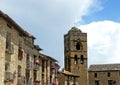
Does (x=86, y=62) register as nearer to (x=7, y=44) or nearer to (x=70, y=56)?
(x=70, y=56)

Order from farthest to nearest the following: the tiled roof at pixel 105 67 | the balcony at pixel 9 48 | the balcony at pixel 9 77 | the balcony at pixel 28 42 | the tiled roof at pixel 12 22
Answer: the tiled roof at pixel 105 67 → the balcony at pixel 28 42 → the balcony at pixel 9 48 → the balcony at pixel 9 77 → the tiled roof at pixel 12 22

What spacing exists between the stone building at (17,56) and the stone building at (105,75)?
64.8 meters

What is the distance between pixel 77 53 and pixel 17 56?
236ft

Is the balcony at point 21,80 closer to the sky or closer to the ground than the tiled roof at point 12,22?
closer to the ground

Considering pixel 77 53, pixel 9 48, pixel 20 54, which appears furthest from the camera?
pixel 77 53

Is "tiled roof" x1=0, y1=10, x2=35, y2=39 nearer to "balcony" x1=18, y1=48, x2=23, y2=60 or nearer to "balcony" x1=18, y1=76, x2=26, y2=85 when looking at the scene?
"balcony" x1=18, y1=48, x2=23, y2=60

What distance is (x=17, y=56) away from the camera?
42.7 meters

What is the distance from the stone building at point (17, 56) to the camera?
122 ft

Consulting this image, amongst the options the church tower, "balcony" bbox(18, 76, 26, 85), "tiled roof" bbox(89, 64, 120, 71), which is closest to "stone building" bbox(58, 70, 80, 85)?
the church tower

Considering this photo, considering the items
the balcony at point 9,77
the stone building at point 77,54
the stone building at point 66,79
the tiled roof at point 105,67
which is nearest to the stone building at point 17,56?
the balcony at point 9,77

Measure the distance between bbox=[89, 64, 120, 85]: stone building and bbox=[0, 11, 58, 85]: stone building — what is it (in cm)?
6480

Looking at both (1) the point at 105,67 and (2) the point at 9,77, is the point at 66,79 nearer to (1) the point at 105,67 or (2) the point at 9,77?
(1) the point at 105,67

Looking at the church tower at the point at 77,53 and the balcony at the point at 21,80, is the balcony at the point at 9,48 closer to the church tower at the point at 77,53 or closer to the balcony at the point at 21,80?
the balcony at the point at 21,80

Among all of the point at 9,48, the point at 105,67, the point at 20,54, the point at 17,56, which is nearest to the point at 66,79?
the point at 105,67
